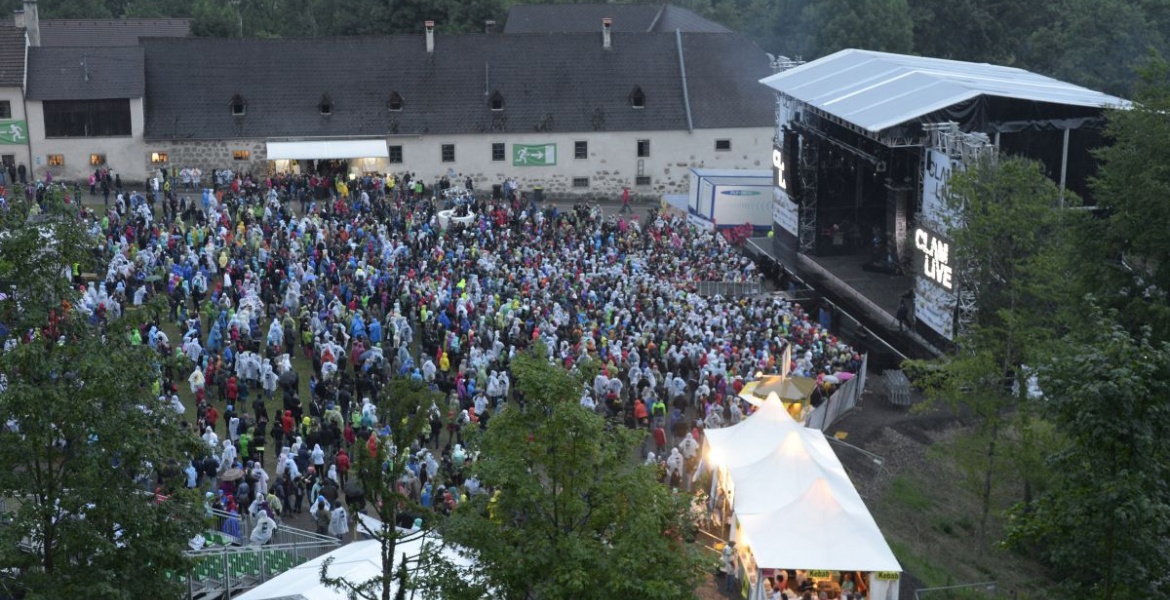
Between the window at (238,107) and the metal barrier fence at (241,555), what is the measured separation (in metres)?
33.5

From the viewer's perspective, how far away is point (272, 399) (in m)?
31.3

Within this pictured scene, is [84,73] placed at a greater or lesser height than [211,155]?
greater

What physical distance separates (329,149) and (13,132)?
1065cm

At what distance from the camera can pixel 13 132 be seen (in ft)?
174

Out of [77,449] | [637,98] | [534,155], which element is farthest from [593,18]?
[77,449]

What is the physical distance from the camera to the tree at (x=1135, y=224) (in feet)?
98.9

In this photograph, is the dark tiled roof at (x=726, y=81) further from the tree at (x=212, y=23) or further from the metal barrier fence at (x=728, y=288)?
the tree at (x=212, y=23)

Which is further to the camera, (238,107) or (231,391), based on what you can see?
(238,107)

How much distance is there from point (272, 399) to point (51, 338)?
13357mm

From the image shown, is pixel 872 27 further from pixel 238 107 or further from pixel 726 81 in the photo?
pixel 238 107

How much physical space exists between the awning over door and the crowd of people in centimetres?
506

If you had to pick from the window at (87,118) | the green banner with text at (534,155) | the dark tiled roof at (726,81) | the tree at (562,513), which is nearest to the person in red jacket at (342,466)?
the tree at (562,513)

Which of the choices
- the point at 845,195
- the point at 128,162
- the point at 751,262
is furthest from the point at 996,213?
the point at 128,162

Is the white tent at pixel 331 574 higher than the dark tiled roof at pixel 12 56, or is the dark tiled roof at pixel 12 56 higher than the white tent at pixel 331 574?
the dark tiled roof at pixel 12 56
